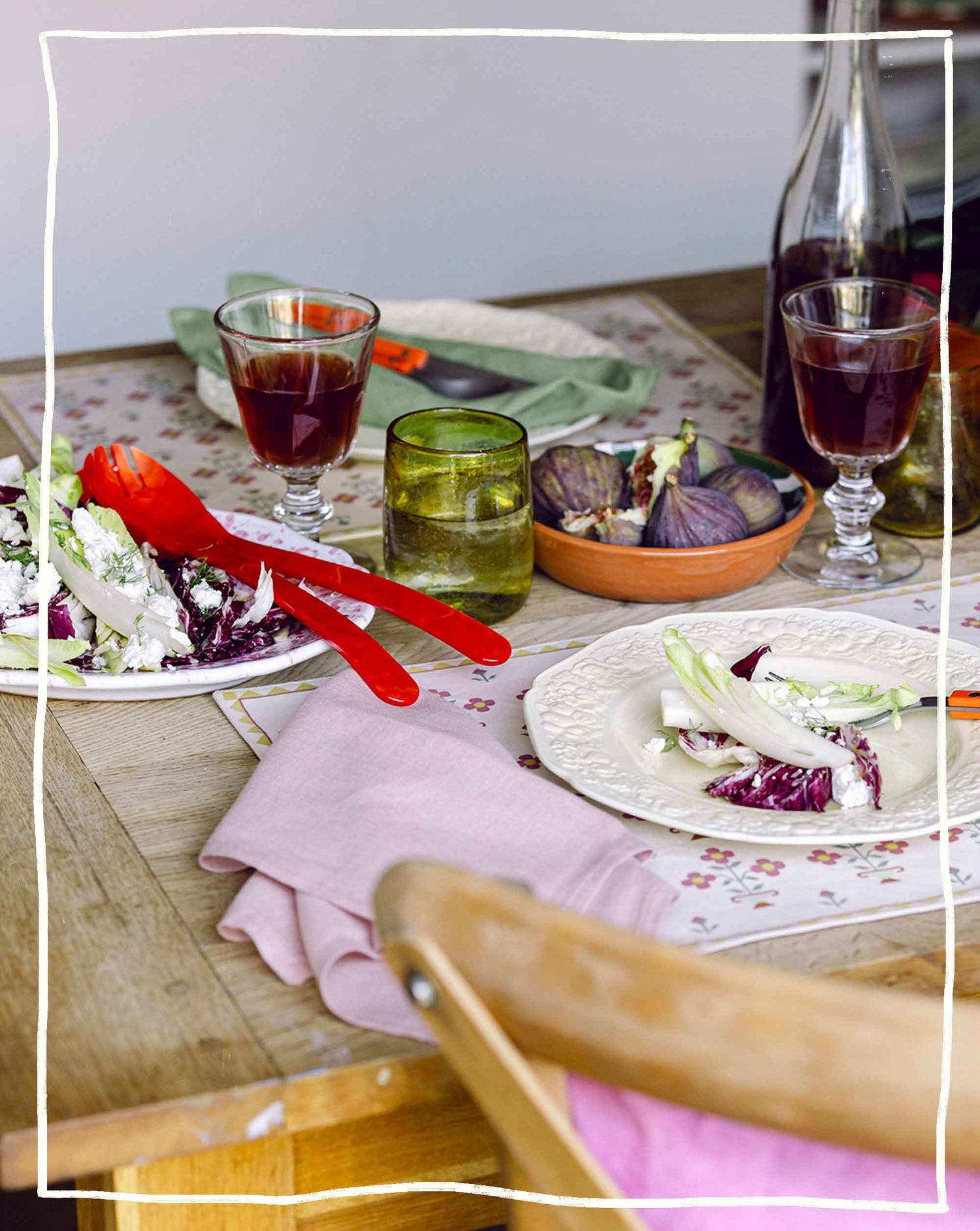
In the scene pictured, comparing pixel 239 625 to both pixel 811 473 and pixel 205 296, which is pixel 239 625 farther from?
pixel 205 296

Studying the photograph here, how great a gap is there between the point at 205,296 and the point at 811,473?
63.3 inches

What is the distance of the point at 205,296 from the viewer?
2527mm

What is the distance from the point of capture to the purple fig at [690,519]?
957 mm

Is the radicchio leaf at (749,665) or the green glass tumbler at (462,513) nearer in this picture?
the radicchio leaf at (749,665)

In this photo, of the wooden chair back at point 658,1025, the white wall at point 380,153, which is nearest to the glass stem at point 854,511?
the wooden chair back at point 658,1025

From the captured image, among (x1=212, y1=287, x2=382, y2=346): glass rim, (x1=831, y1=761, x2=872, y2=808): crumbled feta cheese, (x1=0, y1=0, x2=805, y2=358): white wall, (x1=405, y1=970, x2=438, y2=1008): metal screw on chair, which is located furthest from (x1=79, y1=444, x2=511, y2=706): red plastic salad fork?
(x1=0, y1=0, x2=805, y2=358): white wall

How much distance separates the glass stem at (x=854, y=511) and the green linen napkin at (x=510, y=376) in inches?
11.3

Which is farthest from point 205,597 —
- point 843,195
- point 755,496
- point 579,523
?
point 843,195

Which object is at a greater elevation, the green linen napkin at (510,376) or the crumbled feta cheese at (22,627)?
the green linen napkin at (510,376)

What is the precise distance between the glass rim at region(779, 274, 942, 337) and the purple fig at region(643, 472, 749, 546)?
13 cm

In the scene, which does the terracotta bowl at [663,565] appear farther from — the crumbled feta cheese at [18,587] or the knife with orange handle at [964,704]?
the crumbled feta cheese at [18,587]

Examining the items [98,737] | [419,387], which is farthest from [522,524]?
[419,387]

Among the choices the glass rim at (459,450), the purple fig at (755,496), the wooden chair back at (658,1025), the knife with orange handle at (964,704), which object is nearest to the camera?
the wooden chair back at (658,1025)

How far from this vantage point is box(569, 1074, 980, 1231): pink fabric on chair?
1.73 ft
